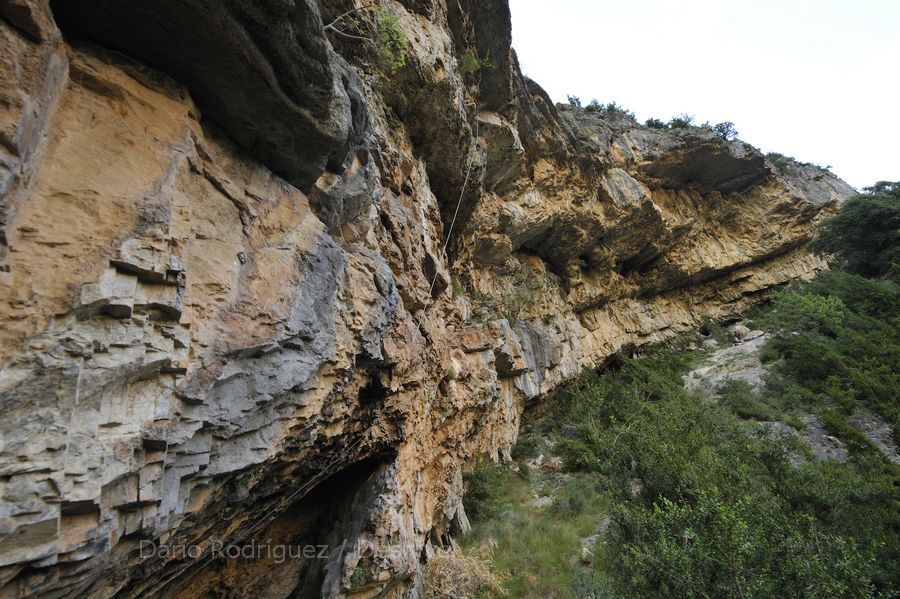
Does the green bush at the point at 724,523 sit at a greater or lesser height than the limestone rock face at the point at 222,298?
lesser

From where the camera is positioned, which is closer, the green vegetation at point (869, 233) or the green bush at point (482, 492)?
the green bush at point (482, 492)

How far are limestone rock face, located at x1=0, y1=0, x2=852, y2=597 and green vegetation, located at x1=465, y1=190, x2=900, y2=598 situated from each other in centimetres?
269

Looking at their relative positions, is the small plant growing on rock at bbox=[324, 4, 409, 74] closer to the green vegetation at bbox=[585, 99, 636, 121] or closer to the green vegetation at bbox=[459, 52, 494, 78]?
the green vegetation at bbox=[459, 52, 494, 78]

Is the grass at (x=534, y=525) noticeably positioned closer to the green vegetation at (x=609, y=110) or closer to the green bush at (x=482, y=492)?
the green bush at (x=482, y=492)

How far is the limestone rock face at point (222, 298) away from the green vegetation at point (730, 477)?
2.69m

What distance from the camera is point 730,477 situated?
21.2 ft

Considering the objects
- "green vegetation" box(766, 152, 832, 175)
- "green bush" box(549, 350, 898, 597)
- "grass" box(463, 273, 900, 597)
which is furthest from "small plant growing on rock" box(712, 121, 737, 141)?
"green bush" box(549, 350, 898, 597)

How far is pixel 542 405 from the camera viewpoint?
15672 millimetres

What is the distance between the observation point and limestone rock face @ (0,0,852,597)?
1.92 m

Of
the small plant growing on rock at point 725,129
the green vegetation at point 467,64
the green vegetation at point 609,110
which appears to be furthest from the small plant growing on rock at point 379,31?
the small plant growing on rock at point 725,129

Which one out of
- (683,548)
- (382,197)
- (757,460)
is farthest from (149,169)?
(757,460)

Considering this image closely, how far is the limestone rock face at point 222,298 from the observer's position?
1.92 metres

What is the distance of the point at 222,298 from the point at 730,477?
26.8 feet

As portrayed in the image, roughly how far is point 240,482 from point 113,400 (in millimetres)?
1517
